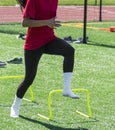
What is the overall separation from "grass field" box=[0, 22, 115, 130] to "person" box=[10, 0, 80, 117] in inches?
17.4

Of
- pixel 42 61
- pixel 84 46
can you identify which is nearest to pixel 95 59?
pixel 42 61

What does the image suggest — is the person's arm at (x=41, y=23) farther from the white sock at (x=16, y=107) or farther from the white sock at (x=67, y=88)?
the white sock at (x=16, y=107)

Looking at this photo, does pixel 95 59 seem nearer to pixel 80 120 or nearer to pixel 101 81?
pixel 101 81

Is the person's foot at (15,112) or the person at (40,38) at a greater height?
the person at (40,38)

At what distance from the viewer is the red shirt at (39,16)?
6.63 metres

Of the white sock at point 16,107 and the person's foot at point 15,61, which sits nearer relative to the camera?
the white sock at point 16,107

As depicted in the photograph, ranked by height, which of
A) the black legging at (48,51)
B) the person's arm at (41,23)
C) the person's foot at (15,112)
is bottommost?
the person's foot at (15,112)

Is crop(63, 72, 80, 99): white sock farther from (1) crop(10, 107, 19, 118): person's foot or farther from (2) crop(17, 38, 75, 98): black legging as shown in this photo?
(1) crop(10, 107, 19, 118): person's foot

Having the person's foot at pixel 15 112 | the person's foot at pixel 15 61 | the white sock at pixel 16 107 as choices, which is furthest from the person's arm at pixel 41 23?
the person's foot at pixel 15 61

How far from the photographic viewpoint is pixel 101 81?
10109 mm

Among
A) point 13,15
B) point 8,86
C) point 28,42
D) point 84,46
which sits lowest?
point 13,15

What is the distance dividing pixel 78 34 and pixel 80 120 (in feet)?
36.7

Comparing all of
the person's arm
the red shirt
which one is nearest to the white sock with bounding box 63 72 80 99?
the red shirt

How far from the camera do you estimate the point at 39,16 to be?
22.1ft
